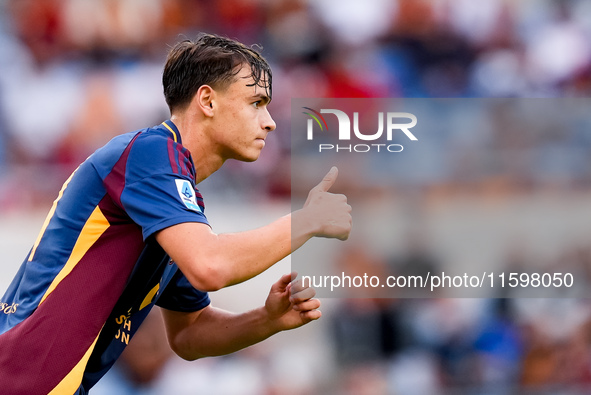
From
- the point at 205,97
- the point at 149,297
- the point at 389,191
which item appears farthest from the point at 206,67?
the point at 389,191

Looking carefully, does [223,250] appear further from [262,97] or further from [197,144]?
[262,97]

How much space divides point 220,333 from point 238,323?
12cm

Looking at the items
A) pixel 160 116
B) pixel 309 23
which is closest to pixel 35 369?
pixel 160 116

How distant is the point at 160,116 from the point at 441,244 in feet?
9.69

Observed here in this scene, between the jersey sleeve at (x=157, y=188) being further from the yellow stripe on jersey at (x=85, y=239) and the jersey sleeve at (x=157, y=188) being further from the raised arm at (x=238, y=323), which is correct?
the raised arm at (x=238, y=323)

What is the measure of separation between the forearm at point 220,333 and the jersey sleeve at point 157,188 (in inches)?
31.1

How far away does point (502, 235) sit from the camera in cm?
721

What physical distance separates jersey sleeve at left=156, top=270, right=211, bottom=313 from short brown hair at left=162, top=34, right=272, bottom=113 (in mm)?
798

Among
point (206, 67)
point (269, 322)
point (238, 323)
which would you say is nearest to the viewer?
point (206, 67)

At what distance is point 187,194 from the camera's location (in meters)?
2.81

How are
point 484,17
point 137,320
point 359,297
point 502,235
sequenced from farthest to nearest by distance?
point 484,17, point 502,235, point 359,297, point 137,320

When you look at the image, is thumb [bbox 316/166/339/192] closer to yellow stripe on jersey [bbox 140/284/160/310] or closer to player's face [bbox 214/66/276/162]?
player's face [bbox 214/66/276/162]

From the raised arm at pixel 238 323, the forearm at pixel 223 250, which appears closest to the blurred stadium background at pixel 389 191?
the raised arm at pixel 238 323

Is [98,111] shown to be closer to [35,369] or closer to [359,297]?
[359,297]
